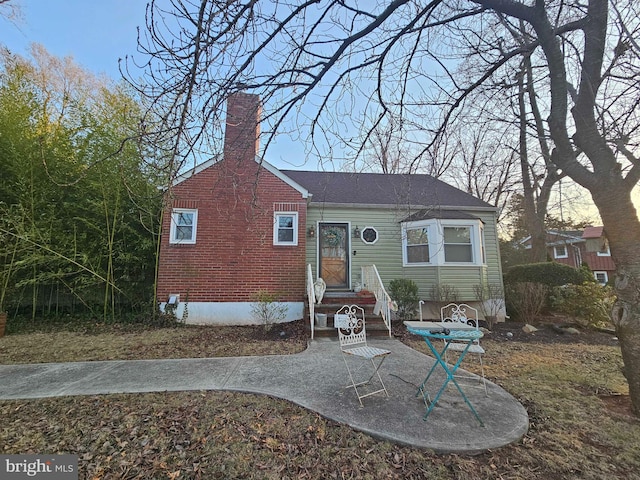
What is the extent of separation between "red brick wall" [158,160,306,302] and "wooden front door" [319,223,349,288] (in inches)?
39.2

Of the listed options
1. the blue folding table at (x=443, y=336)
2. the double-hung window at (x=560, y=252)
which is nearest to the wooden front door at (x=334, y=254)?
the blue folding table at (x=443, y=336)

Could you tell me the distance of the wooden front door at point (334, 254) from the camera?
8688 millimetres

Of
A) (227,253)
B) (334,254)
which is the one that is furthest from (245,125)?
(334,254)

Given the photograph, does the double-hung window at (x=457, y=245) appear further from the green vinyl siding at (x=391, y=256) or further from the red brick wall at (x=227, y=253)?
the red brick wall at (x=227, y=253)

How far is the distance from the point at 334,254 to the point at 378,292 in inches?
82.4

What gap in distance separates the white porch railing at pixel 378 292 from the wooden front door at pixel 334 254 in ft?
2.01

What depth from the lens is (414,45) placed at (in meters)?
3.38

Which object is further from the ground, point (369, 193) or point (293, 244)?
point (369, 193)

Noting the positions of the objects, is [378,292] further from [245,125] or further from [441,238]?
[245,125]

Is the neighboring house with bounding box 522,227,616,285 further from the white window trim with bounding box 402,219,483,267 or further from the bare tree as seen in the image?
the bare tree

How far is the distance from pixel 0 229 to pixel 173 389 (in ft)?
20.8

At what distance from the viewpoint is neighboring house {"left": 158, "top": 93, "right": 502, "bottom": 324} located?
7547mm

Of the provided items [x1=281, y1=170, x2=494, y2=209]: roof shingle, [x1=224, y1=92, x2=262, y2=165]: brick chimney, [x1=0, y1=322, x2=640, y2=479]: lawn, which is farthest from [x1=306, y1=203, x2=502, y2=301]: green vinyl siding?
[x1=224, y1=92, x2=262, y2=165]: brick chimney

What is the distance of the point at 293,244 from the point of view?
800 centimetres
